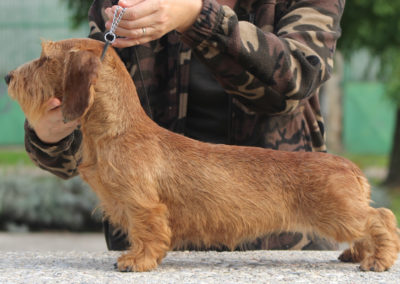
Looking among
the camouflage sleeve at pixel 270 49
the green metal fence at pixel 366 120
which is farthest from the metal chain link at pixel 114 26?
the green metal fence at pixel 366 120

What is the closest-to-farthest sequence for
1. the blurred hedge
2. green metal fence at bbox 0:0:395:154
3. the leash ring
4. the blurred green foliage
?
the leash ring < the blurred green foliage < the blurred hedge < green metal fence at bbox 0:0:395:154

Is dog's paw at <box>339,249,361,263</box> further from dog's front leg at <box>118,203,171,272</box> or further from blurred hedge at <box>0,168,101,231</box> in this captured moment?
blurred hedge at <box>0,168,101,231</box>

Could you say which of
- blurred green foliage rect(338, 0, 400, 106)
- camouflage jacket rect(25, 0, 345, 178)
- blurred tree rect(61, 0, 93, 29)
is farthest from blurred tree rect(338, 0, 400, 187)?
camouflage jacket rect(25, 0, 345, 178)

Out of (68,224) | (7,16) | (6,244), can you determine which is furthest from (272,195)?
(7,16)

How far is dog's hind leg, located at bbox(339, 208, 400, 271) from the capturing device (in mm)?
2844

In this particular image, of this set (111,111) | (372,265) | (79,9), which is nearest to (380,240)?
(372,265)

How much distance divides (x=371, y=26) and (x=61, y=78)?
7.84 m

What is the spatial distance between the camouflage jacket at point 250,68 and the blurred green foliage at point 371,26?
5982mm

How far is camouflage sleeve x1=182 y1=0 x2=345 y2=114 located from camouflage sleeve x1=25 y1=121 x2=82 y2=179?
109cm

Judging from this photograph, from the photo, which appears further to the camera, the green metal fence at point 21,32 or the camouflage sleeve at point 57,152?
the green metal fence at point 21,32

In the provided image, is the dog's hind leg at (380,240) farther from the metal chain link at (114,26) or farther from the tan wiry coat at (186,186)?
the metal chain link at (114,26)

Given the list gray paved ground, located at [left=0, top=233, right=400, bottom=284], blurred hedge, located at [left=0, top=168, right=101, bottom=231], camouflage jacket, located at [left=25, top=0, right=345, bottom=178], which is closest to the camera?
gray paved ground, located at [left=0, top=233, right=400, bottom=284]

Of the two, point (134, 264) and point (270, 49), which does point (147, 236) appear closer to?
point (134, 264)

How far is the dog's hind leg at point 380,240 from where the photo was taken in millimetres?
2844
